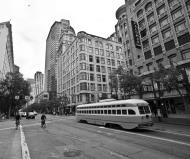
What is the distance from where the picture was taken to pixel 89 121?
2381 cm

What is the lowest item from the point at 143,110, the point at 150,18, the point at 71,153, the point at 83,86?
the point at 71,153

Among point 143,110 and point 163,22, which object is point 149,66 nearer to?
point 163,22

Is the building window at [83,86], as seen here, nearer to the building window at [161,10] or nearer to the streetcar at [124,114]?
the building window at [161,10]

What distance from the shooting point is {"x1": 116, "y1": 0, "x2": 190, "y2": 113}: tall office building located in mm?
27812

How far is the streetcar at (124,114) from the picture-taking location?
50.1 ft

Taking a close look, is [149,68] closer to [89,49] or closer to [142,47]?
[142,47]


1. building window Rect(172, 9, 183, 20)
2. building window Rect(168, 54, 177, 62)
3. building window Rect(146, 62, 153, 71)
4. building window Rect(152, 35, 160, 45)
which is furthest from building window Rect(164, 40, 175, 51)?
building window Rect(146, 62, 153, 71)

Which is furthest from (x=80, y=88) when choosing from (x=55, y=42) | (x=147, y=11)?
(x=55, y=42)

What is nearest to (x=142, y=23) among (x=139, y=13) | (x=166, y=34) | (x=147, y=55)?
(x=139, y=13)

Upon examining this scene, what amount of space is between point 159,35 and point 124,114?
22.6 meters

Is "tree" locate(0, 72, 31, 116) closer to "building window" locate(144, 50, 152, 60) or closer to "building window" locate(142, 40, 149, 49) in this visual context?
"building window" locate(144, 50, 152, 60)

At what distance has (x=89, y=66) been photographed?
66.3 meters

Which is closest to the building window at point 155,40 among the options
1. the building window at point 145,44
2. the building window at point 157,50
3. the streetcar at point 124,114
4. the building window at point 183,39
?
the building window at point 157,50

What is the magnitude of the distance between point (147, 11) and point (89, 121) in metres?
28.2
